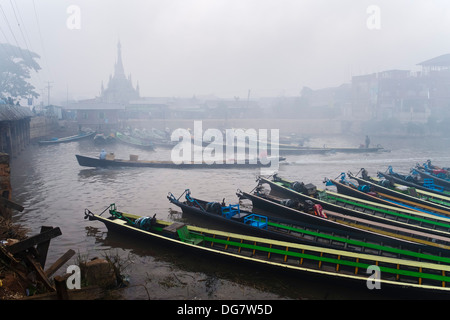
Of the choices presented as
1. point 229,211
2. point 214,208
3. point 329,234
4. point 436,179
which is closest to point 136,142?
point 214,208

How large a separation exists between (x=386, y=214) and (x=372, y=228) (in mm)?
2282

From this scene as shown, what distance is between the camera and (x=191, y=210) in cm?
1293

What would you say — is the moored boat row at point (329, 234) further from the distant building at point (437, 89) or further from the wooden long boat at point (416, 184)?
the distant building at point (437, 89)

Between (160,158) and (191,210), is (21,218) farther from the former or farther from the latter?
(160,158)

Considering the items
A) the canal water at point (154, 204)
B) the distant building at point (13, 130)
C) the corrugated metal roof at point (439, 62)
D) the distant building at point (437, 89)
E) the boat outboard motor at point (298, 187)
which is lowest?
the canal water at point (154, 204)

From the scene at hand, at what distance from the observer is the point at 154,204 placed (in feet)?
52.8

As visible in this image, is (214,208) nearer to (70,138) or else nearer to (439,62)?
(70,138)

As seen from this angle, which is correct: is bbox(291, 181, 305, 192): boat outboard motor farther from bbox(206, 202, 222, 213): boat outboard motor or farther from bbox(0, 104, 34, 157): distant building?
bbox(0, 104, 34, 157): distant building

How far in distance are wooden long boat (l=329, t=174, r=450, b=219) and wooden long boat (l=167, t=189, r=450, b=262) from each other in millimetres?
4089

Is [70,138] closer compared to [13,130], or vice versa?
[13,130]

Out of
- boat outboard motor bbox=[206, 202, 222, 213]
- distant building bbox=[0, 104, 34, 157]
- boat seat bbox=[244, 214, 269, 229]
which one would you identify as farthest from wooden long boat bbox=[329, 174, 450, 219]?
distant building bbox=[0, 104, 34, 157]

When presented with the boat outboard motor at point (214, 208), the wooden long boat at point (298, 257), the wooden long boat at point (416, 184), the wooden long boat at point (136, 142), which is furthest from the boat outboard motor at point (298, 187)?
the wooden long boat at point (136, 142)

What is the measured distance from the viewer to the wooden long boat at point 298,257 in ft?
25.2

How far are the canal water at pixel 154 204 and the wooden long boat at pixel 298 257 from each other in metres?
0.36
